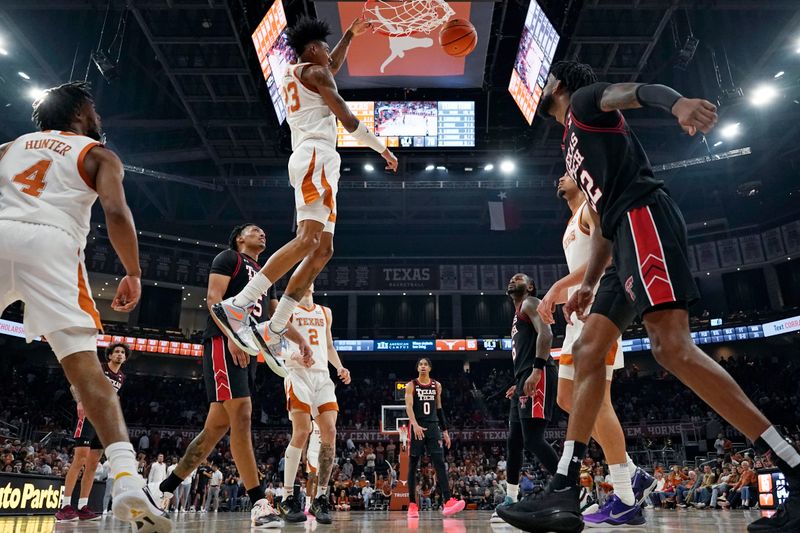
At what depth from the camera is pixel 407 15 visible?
10102mm

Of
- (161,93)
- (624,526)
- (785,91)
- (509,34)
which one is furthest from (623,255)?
(161,93)

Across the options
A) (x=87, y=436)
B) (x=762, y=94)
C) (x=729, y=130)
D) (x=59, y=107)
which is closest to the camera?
(x=59, y=107)

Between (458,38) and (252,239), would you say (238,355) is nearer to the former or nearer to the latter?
(252,239)

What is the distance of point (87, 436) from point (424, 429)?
389 cm

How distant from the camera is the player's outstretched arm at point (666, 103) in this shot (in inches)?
82.0

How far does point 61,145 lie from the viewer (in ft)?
8.33

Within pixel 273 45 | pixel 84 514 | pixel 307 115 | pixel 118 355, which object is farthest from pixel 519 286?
pixel 273 45

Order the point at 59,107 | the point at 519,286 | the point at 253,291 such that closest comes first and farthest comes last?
the point at 59,107, the point at 253,291, the point at 519,286

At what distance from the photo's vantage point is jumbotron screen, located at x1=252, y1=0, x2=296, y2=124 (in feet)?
34.7

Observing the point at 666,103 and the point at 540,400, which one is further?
the point at 540,400

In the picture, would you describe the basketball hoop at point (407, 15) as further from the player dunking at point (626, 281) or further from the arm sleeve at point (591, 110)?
the arm sleeve at point (591, 110)

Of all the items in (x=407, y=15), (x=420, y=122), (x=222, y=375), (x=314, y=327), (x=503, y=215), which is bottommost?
(x=222, y=375)

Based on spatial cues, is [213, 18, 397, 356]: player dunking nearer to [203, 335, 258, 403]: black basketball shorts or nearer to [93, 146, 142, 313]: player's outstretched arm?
[203, 335, 258, 403]: black basketball shorts

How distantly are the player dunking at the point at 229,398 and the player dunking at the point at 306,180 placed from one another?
32 cm
